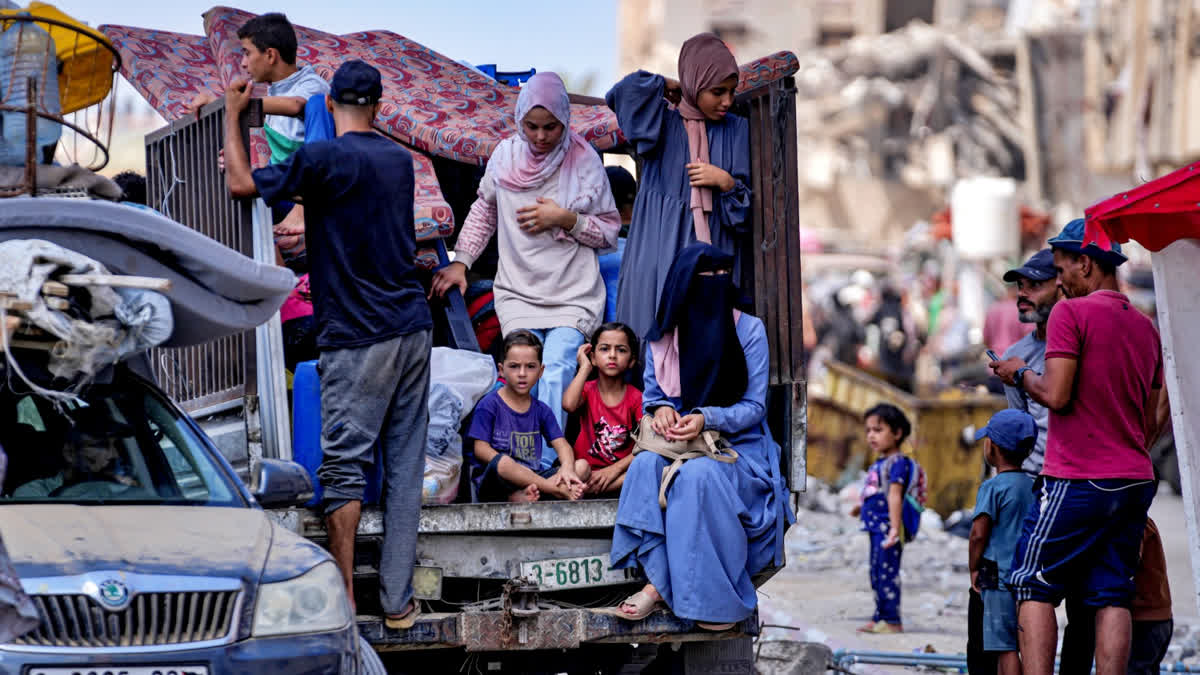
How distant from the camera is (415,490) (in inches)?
Answer: 245

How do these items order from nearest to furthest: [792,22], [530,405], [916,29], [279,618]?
1. [279,618]
2. [530,405]
3. [916,29]
4. [792,22]

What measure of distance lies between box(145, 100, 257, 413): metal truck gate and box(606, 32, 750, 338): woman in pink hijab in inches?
73.1

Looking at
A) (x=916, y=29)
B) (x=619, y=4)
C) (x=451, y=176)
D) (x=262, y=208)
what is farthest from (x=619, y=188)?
(x=619, y=4)

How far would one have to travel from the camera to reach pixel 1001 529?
7.02 m

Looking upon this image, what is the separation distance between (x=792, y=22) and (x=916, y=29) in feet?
48.8

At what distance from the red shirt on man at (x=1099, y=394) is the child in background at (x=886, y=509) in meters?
2.97

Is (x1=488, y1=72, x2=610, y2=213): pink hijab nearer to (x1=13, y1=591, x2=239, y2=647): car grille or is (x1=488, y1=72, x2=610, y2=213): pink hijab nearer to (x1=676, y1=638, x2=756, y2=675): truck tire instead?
(x1=676, y1=638, x2=756, y2=675): truck tire

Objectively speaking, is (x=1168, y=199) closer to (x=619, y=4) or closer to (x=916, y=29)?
(x=916, y=29)

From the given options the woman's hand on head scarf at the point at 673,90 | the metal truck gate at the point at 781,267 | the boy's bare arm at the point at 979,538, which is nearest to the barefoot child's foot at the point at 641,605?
the metal truck gate at the point at 781,267

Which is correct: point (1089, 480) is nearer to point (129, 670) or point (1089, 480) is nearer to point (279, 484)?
point (279, 484)

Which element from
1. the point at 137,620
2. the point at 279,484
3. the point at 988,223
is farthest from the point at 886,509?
the point at 988,223

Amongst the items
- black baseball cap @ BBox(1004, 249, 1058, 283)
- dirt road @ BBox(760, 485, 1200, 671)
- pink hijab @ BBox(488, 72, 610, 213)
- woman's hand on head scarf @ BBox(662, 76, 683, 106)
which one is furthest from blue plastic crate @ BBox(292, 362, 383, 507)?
black baseball cap @ BBox(1004, 249, 1058, 283)

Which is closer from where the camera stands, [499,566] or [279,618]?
[279,618]

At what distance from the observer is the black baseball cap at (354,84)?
6344 millimetres
